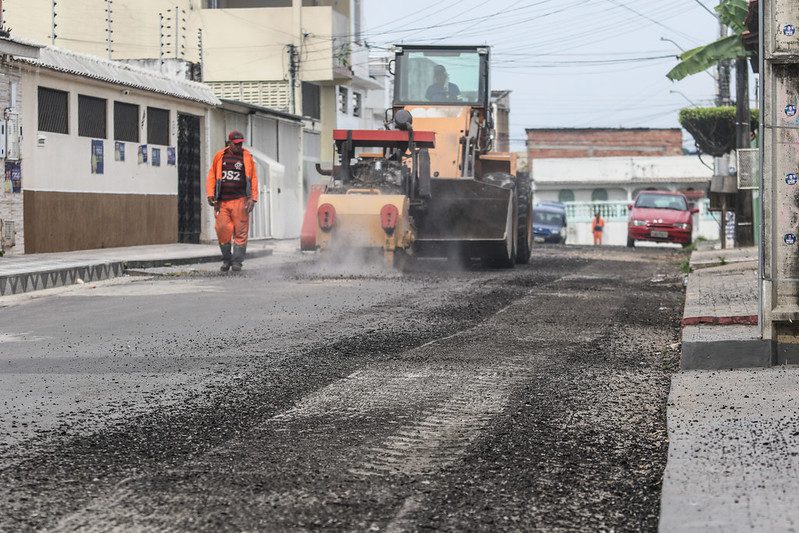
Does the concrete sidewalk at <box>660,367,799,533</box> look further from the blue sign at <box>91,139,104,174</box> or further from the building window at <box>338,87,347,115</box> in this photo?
the building window at <box>338,87,347,115</box>

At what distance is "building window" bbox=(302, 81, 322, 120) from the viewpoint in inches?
1939

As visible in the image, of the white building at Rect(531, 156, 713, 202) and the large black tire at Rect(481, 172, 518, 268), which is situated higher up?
the white building at Rect(531, 156, 713, 202)

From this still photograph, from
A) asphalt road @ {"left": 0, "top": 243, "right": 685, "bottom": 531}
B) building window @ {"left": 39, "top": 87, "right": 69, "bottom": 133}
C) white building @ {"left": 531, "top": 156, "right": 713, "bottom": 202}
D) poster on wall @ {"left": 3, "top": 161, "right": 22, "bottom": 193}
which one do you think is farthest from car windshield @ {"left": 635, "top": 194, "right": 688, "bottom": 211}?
white building @ {"left": 531, "top": 156, "right": 713, "bottom": 202}

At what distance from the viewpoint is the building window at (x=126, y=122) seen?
27.0 meters

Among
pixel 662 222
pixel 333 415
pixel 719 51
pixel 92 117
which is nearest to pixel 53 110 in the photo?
pixel 92 117

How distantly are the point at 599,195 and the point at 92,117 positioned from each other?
49.8 metres

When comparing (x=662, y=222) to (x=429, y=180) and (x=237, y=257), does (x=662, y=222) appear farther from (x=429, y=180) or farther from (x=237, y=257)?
(x=237, y=257)

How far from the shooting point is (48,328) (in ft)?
36.4

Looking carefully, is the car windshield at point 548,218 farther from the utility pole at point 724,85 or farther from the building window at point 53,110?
the building window at point 53,110

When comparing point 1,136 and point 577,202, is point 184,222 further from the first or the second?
point 577,202

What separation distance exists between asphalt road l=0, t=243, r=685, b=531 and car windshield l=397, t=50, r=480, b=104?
8927mm

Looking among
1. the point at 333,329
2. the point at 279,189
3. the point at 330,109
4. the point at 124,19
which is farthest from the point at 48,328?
the point at 330,109

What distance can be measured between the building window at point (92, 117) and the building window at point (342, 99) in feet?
86.8

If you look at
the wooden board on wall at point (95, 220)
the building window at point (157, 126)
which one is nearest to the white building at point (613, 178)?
the building window at point (157, 126)
